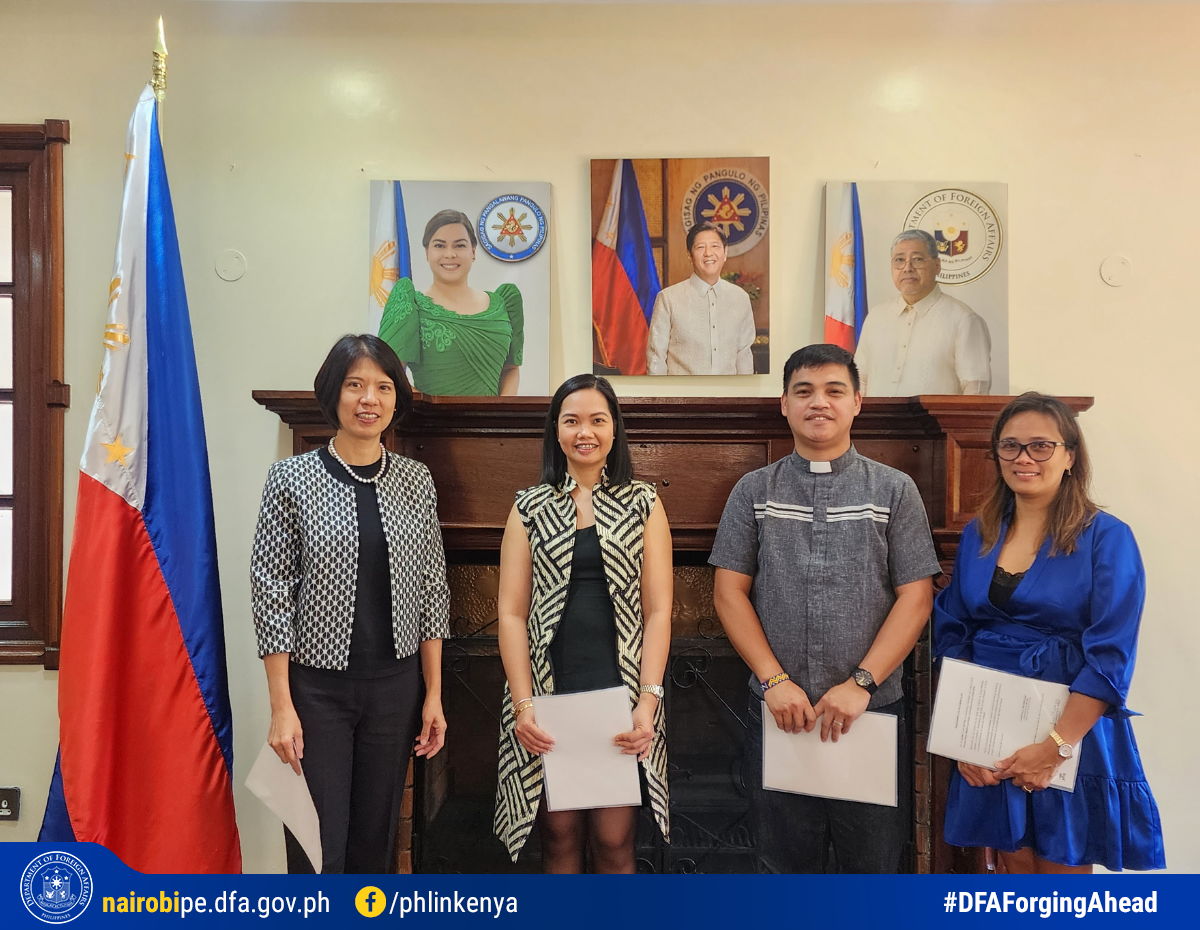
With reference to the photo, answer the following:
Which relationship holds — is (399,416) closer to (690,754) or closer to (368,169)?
(368,169)

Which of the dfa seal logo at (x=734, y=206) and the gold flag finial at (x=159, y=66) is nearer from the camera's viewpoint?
the gold flag finial at (x=159, y=66)

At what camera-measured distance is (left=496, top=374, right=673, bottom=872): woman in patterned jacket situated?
1730 millimetres

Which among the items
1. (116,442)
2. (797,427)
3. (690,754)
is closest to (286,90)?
(116,442)

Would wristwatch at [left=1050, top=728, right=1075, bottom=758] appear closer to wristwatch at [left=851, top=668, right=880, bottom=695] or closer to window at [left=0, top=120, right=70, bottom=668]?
wristwatch at [left=851, top=668, right=880, bottom=695]

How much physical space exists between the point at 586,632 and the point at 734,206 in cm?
141

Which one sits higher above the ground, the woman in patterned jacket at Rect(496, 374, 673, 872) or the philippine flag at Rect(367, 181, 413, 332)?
the philippine flag at Rect(367, 181, 413, 332)

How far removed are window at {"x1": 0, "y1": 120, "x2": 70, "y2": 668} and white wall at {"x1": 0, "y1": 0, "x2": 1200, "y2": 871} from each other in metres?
0.05

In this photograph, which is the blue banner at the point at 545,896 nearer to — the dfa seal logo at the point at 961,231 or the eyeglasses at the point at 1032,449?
the eyeglasses at the point at 1032,449

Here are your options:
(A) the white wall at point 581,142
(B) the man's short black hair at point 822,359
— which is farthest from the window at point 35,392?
Answer: (B) the man's short black hair at point 822,359

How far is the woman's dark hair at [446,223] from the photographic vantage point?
2432 mm

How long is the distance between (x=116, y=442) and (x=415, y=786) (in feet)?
3.90

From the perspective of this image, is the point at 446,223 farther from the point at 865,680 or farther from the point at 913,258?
the point at 865,680

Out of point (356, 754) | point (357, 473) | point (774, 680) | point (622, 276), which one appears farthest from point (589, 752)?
point (622, 276)

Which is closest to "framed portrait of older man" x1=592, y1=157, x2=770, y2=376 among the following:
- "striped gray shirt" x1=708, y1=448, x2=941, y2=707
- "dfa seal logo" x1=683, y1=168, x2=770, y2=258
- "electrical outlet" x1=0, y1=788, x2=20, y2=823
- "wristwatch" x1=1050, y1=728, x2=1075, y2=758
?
"dfa seal logo" x1=683, y1=168, x2=770, y2=258
